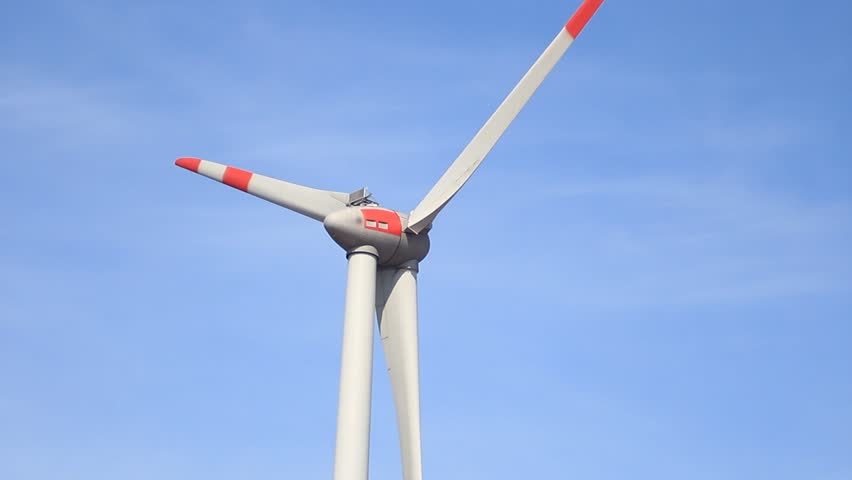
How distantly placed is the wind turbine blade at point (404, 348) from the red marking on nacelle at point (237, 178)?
4.80 meters

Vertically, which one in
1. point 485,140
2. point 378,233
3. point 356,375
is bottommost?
point 356,375

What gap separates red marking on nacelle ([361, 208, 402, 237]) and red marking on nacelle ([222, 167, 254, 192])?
3.86 m

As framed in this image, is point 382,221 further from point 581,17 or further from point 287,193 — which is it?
point 581,17

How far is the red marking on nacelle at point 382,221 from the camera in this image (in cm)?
3241

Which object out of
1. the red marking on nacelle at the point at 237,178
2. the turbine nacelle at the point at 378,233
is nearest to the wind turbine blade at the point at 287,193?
the red marking on nacelle at the point at 237,178

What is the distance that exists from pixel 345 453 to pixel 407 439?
11.7ft

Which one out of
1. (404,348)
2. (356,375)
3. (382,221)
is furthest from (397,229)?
(356,375)

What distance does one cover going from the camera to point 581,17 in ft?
112

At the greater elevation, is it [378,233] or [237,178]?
[237,178]

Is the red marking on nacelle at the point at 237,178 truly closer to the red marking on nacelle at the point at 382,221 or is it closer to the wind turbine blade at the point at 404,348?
the red marking on nacelle at the point at 382,221

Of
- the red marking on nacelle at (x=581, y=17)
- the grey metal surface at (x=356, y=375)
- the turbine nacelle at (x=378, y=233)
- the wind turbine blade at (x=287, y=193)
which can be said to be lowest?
the grey metal surface at (x=356, y=375)

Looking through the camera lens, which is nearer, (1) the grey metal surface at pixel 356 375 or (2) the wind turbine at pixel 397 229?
(1) the grey metal surface at pixel 356 375

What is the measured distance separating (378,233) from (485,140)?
4.24m

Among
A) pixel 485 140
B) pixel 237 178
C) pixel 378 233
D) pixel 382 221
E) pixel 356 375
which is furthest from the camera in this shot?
pixel 237 178
